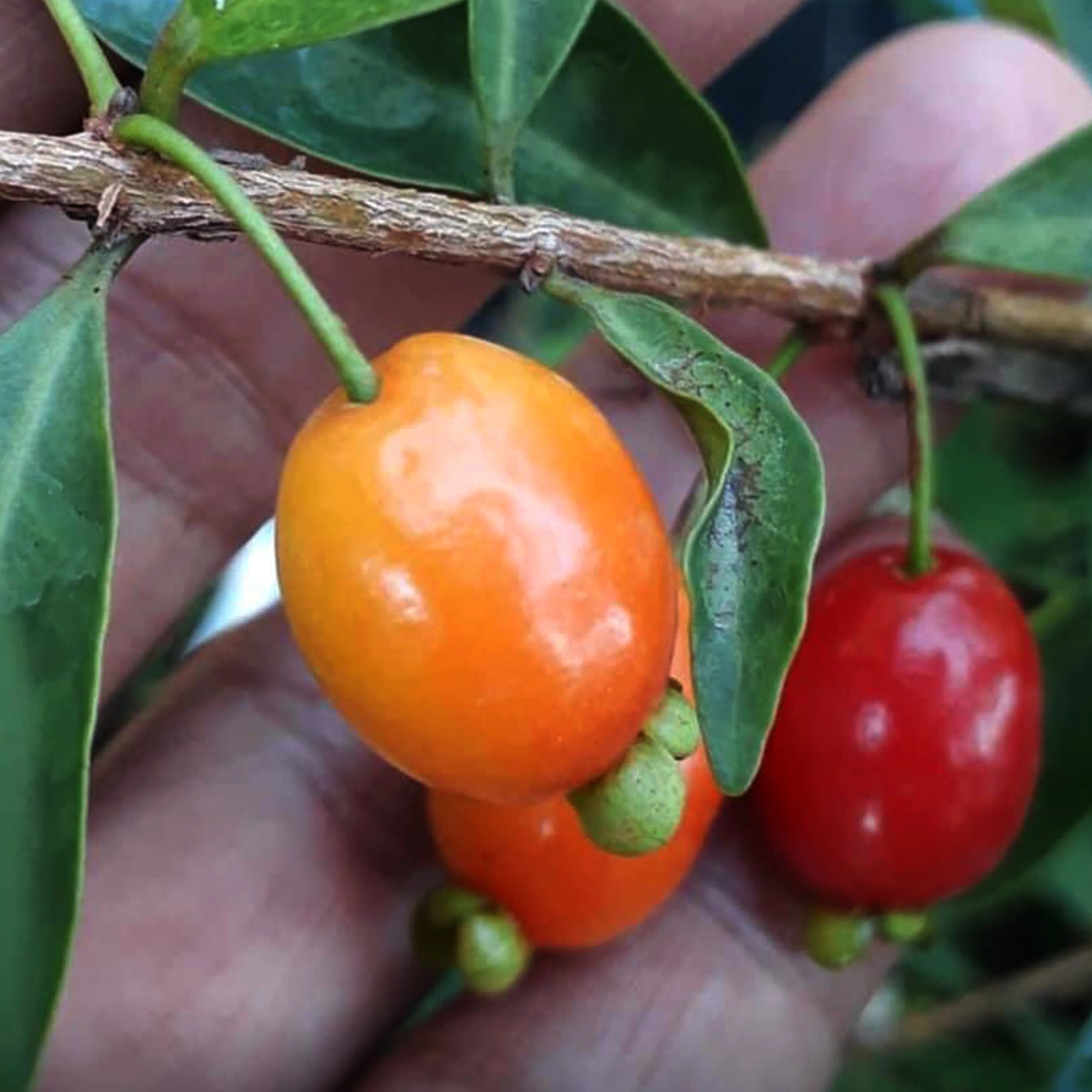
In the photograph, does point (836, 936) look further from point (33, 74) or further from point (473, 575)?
point (33, 74)

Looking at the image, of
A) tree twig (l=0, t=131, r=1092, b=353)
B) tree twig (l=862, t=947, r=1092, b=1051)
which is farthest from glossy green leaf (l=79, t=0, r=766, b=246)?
tree twig (l=862, t=947, r=1092, b=1051)

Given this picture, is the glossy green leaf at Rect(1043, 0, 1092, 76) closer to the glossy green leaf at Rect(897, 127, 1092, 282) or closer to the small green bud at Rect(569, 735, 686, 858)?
the glossy green leaf at Rect(897, 127, 1092, 282)

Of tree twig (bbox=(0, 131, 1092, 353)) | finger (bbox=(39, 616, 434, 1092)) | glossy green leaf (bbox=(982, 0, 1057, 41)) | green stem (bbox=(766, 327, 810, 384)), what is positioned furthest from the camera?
glossy green leaf (bbox=(982, 0, 1057, 41))

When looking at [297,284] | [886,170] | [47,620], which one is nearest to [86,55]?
[297,284]

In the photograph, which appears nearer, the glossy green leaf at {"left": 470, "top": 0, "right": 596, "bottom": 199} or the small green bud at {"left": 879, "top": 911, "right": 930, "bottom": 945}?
the glossy green leaf at {"left": 470, "top": 0, "right": 596, "bottom": 199}

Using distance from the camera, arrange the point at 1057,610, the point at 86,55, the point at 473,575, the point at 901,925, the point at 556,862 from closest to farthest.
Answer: the point at 473,575, the point at 86,55, the point at 556,862, the point at 901,925, the point at 1057,610

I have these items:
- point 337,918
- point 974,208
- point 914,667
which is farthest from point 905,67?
point 337,918
